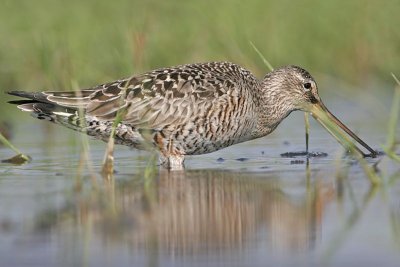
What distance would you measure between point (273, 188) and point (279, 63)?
310 inches

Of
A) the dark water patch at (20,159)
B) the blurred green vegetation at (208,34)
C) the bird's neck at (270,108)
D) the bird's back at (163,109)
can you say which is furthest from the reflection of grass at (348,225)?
the blurred green vegetation at (208,34)

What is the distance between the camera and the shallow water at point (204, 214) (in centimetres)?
571

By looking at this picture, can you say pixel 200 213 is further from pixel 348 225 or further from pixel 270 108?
pixel 270 108

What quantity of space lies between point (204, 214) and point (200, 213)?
0.04 meters

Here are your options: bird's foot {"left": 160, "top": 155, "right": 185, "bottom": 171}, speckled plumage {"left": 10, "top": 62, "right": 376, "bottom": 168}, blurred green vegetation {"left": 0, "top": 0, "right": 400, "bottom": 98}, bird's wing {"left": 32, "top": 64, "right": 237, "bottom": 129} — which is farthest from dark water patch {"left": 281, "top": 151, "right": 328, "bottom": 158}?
blurred green vegetation {"left": 0, "top": 0, "right": 400, "bottom": 98}

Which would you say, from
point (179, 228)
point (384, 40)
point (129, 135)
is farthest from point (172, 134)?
point (384, 40)

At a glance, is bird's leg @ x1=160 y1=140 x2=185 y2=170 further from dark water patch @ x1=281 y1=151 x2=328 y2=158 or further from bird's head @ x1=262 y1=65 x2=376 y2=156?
bird's head @ x1=262 y1=65 x2=376 y2=156

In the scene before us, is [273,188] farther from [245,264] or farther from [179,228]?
[245,264]

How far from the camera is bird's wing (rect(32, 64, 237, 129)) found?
9.70 m

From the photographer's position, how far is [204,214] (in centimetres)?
680

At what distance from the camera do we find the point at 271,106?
1064cm

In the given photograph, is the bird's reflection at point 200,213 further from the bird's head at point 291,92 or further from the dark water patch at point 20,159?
the bird's head at point 291,92

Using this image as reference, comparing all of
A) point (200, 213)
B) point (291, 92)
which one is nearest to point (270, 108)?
point (291, 92)

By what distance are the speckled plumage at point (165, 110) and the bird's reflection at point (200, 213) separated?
1.30m
